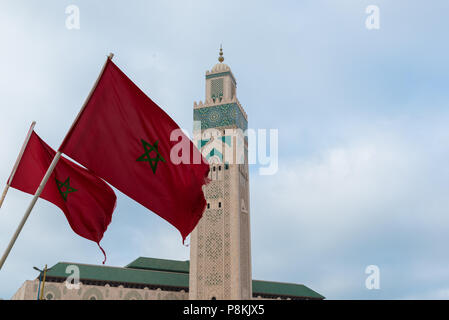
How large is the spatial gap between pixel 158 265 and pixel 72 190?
40.6 meters

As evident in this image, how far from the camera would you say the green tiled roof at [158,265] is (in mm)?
45500

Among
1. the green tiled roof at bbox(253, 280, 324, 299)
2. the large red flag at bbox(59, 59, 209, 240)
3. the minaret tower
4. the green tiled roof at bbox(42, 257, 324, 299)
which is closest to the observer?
the large red flag at bbox(59, 59, 209, 240)

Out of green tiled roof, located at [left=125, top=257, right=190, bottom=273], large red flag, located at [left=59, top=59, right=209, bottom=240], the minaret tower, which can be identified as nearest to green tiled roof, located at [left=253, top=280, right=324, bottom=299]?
the minaret tower

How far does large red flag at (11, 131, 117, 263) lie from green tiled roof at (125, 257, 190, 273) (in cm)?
3932

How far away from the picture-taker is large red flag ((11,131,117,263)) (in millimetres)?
7117

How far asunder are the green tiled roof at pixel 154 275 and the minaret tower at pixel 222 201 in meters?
6.39

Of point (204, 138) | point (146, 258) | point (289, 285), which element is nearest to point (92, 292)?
point (146, 258)

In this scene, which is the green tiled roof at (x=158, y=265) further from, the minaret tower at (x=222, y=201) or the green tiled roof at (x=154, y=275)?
the minaret tower at (x=222, y=201)

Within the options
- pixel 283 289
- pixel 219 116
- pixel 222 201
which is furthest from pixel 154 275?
pixel 219 116

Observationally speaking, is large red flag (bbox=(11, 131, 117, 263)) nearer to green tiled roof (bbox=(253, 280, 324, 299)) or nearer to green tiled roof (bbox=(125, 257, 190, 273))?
green tiled roof (bbox=(253, 280, 324, 299))
